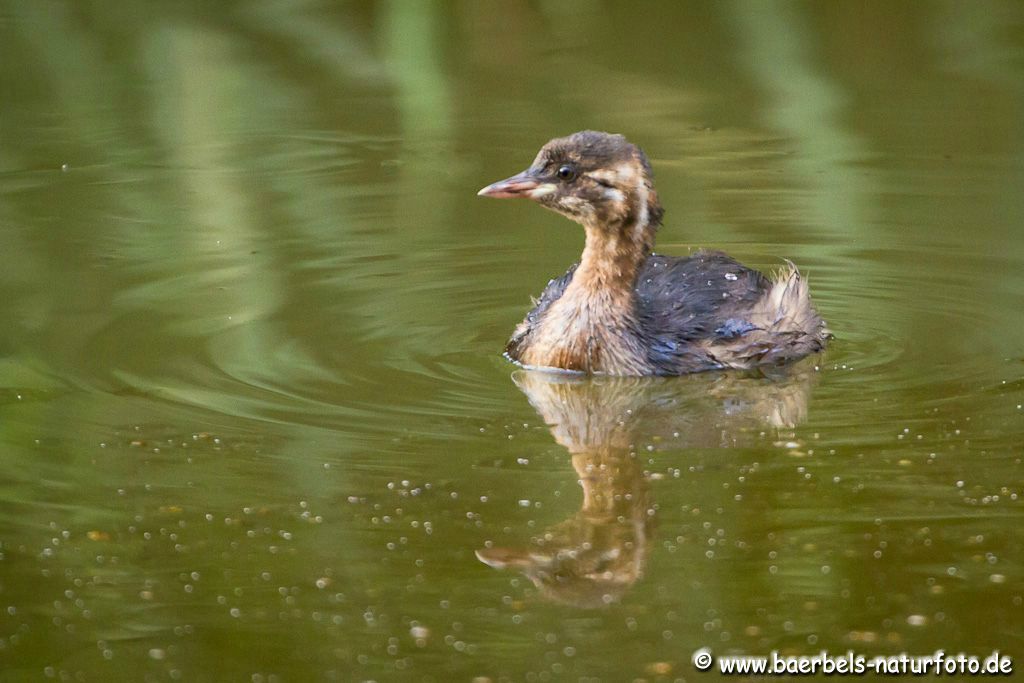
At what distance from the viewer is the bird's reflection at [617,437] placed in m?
5.36

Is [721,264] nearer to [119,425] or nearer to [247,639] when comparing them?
[119,425]

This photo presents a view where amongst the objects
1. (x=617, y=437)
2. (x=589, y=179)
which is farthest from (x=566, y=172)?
(x=617, y=437)

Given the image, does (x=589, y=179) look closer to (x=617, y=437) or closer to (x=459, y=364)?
(x=459, y=364)

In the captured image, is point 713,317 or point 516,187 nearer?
point 516,187

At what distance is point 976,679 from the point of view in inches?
181

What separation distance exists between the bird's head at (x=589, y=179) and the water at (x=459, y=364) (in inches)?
29.4

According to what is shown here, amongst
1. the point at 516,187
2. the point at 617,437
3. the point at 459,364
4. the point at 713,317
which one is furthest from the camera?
the point at 713,317

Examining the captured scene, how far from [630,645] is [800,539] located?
3.08 feet

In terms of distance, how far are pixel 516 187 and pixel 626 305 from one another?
71 cm

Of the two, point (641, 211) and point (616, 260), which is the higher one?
point (641, 211)

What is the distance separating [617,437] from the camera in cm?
672

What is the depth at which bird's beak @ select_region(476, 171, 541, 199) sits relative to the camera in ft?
25.4

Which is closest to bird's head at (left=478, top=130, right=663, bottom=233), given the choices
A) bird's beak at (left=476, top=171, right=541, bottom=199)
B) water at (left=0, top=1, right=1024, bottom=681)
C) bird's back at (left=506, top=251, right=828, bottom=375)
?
bird's beak at (left=476, top=171, right=541, bottom=199)

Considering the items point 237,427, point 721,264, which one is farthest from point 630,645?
point 721,264
